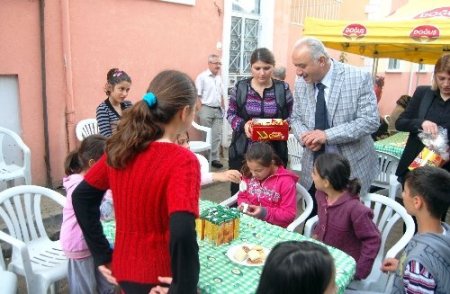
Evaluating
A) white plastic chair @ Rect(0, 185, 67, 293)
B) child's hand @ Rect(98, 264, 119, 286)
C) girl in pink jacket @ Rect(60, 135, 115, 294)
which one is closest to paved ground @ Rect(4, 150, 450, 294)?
white plastic chair @ Rect(0, 185, 67, 293)

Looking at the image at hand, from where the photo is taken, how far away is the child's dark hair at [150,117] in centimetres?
136

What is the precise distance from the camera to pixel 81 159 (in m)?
2.40

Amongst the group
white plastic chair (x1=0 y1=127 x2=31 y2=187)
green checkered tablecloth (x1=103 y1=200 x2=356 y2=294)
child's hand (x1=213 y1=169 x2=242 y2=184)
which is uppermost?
child's hand (x1=213 y1=169 x2=242 y2=184)

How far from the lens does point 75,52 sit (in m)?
4.86

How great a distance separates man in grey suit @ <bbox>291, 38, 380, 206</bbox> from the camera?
8.84 feet

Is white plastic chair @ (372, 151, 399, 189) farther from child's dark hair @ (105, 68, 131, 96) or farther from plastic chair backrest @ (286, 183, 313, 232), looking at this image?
child's dark hair @ (105, 68, 131, 96)

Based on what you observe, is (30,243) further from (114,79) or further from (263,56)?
(263,56)

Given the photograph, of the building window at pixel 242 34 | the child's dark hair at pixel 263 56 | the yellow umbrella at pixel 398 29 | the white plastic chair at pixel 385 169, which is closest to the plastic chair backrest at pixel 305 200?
the child's dark hair at pixel 263 56

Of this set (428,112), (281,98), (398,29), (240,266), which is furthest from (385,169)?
(240,266)

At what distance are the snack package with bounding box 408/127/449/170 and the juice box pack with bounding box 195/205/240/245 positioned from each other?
145 cm

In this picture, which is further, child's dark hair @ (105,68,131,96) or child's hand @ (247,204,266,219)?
child's dark hair @ (105,68,131,96)

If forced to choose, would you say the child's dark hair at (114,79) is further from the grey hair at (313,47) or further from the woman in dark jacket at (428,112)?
the woman in dark jacket at (428,112)

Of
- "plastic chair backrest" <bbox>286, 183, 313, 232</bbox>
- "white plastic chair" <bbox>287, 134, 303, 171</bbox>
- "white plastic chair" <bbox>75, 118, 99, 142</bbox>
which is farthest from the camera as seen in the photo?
"white plastic chair" <bbox>287, 134, 303, 171</bbox>

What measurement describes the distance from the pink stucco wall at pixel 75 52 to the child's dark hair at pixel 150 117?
3.63m
